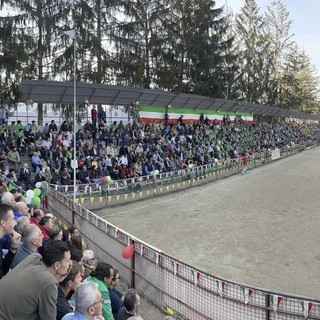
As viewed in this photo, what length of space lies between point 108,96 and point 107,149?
578 centimetres

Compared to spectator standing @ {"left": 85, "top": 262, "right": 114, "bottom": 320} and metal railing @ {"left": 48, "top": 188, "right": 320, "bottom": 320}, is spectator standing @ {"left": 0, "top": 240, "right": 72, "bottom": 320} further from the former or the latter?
metal railing @ {"left": 48, "top": 188, "right": 320, "bottom": 320}

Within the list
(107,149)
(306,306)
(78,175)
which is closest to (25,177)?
(78,175)

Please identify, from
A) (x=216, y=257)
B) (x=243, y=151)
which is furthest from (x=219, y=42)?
(x=216, y=257)

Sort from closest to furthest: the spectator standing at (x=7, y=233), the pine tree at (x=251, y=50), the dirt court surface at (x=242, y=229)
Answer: the spectator standing at (x=7, y=233)
the dirt court surface at (x=242, y=229)
the pine tree at (x=251, y=50)

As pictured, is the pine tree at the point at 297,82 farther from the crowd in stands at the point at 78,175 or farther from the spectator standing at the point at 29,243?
the spectator standing at the point at 29,243

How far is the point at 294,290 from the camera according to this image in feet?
29.9

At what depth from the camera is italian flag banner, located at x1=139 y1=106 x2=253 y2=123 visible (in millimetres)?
30484

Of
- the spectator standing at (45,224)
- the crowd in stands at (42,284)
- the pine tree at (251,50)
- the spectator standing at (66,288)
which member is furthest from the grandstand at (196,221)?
the pine tree at (251,50)

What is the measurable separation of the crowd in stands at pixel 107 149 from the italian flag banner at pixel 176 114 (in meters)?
0.75

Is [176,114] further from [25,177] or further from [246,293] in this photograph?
[246,293]

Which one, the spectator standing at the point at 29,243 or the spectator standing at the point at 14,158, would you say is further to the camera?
the spectator standing at the point at 14,158

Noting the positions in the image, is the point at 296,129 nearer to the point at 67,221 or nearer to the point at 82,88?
the point at 82,88

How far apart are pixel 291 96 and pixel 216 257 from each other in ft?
201

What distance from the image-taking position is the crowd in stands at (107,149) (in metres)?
17.8
